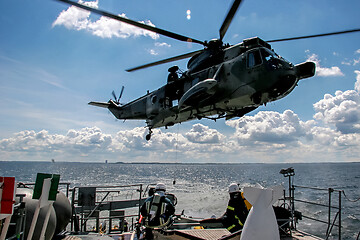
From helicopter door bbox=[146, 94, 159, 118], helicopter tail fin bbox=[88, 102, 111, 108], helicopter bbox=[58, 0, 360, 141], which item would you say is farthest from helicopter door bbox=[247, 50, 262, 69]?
helicopter tail fin bbox=[88, 102, 111, 108]

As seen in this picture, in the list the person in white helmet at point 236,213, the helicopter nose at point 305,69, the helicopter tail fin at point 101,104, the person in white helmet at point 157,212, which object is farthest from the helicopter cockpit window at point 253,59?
the helicopter tail fin at point 101,104

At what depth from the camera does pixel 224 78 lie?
10922mm

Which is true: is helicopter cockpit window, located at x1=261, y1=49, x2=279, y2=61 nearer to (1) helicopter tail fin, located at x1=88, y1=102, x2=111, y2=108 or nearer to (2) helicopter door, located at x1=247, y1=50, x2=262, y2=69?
(2) helicopter door, located at x1=247, y1=50, x2=262, y2=69

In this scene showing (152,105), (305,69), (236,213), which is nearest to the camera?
(236,213)

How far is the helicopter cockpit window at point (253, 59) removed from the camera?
32.3 ft

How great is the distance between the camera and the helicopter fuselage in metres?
9.66

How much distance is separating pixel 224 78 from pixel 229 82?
1.06ft

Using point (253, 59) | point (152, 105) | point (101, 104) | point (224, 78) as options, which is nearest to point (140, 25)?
point (224, 78)

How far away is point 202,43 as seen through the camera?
12.2m

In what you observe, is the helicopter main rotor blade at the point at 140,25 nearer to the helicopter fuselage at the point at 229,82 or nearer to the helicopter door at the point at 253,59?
the helicopter fuselage at the point at 229,82

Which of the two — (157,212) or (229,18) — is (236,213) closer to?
(157,212)

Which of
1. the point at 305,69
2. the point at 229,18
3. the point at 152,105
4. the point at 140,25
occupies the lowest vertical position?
the point at 152,105

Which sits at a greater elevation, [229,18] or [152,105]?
[229,18]

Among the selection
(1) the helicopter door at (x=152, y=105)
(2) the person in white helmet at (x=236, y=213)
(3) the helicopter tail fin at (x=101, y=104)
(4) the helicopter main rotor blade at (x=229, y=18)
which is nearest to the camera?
(2) the person in white helmet at (x=236, y=213)
